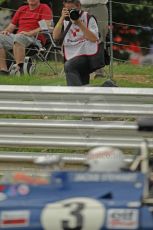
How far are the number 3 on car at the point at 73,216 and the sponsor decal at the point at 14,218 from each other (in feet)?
0.33

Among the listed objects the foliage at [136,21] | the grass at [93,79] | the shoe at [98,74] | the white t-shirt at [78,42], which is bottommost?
the foliage at [136,21]

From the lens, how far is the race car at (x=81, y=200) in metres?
4.96

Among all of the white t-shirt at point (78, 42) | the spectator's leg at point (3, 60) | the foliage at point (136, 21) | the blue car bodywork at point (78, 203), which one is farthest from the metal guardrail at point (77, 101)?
the foliage at point (136, 21)

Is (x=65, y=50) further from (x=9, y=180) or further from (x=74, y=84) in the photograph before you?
(x=9, y=180)

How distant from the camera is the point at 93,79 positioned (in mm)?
10812

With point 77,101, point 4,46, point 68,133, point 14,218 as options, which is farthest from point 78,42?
point 14,218

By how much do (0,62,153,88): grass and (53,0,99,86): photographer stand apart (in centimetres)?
114

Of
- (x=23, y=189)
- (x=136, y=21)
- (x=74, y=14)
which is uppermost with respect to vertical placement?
(x=74, y=14)

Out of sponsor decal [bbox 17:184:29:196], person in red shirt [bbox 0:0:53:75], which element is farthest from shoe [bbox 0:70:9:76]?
sponsor decal [bbox 17:184:29:196]

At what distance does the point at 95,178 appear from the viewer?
5.12 meters

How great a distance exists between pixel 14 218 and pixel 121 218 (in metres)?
0.66

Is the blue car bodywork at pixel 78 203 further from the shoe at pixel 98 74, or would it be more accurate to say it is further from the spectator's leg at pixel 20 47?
the spectator's leg at pixel 20 47

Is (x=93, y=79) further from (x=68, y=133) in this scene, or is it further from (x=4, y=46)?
(x=68, y=133)

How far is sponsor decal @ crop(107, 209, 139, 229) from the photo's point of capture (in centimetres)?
495
